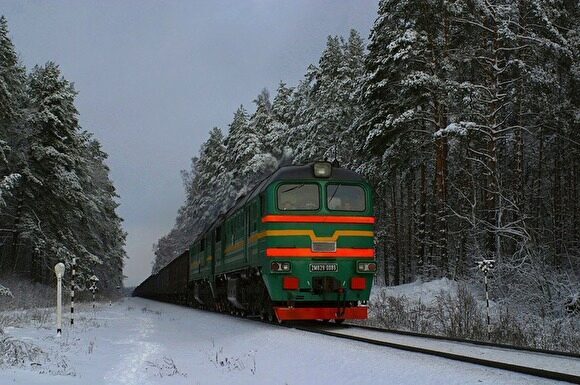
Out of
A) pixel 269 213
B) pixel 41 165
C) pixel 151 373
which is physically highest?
pixel 41 165

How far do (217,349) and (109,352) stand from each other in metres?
1.77

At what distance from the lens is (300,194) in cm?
1354

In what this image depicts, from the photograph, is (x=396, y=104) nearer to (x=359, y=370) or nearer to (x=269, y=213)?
(x=269, y=213)

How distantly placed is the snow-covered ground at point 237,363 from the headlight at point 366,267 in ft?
8.10

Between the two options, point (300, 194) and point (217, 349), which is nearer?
point (217, 349)

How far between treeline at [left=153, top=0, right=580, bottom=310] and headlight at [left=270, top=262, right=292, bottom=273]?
4758mm

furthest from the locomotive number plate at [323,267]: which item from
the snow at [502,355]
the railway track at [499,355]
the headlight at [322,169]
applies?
the snow at [502,355]

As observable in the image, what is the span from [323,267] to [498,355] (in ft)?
19.0

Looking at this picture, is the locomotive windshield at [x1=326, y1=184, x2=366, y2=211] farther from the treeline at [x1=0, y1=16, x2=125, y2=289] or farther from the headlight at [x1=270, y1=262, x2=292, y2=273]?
the treeline at [x1=0, y1=16, x2=125, y2=289]

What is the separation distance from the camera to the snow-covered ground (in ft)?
19.8

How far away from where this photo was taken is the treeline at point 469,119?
1964 cm

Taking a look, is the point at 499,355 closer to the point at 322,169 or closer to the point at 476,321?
the point at 476,321

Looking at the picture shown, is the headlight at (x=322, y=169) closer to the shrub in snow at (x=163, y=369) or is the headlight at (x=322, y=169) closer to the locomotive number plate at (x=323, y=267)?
the locomotive number plate at (x=323, y=267)

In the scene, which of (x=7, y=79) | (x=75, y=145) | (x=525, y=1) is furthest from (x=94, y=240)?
(x=525, y=1)
